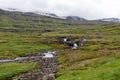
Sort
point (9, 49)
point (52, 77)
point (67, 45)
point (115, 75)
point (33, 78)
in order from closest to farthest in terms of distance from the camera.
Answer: point (115, 75) → point (52, 77) → point (33, 78) → point (9, 49) → point (67, 45)

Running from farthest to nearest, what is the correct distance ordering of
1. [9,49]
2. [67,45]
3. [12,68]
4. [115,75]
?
[67,45], [9,49], [12,68], [115,75]

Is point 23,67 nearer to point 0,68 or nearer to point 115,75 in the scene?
point 0,68

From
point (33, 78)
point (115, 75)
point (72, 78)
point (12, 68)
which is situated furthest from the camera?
point (12, 68)

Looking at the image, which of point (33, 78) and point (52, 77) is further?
point (33, 78)

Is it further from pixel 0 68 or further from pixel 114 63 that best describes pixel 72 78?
pixel 0 68

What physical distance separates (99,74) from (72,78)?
5107 millimetres

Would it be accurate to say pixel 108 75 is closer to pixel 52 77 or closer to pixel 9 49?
pixel 52 77

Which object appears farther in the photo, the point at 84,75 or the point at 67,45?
the point at 67,45

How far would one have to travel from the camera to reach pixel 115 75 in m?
Answer: 49.2

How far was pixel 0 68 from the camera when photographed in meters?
82.5

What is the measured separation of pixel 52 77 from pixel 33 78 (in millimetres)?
6040

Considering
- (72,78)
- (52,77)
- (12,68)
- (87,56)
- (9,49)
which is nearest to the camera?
(72,78)

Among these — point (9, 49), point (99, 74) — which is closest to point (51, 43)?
point (9, 49)

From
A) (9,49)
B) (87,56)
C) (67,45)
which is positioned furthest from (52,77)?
(67,45)
